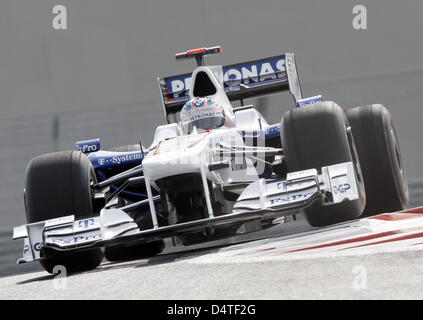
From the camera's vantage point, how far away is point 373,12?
349 inches

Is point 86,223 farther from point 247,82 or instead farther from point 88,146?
point 247,82

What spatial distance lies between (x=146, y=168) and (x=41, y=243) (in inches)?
36.0

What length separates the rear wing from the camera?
8.19 meters

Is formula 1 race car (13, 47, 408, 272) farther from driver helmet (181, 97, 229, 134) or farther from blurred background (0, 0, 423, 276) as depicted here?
blurred background (0, 0, 423, 276)

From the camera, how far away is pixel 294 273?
4.03m

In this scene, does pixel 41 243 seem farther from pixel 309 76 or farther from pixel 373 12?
pixel 373 12

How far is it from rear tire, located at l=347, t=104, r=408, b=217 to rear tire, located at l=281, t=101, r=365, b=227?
715mm

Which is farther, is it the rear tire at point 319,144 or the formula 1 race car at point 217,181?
the rear tire at point 319,144

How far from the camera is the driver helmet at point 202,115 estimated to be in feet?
22.9

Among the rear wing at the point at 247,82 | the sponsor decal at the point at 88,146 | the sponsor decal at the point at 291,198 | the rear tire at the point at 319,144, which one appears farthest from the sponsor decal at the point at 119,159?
the sponsor decal at the point at 291,198

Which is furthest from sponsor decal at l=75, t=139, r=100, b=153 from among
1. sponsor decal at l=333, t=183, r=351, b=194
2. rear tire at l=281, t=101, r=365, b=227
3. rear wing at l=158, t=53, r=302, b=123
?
sponsor decal at l=333, t=183, r=351, b=194

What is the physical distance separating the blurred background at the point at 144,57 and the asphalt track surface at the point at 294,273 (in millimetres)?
3449

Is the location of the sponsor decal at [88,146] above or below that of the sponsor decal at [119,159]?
above

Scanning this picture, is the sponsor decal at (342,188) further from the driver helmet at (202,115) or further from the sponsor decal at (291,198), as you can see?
the driver helmet at (202,115)
